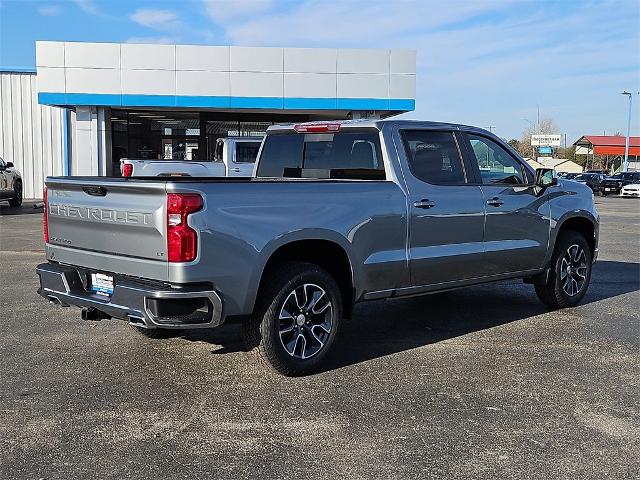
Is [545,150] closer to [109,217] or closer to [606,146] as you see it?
[606,146]

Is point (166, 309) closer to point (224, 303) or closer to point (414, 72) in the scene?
point (224, 303)

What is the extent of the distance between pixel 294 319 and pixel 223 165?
438 inches

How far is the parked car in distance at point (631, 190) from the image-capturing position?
4147cm

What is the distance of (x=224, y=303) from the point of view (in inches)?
185

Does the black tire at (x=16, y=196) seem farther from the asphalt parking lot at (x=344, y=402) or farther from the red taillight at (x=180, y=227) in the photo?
the red taillight at (x=180, y=227)

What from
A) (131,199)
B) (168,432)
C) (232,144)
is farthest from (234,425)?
(232,144)

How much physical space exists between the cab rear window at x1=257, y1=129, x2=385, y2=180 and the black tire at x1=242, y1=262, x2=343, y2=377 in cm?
125

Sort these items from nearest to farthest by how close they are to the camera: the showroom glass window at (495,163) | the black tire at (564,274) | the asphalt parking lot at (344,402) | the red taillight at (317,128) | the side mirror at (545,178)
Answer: the asphalt parking lot at (344,402) → the red taillight at (317,128) → the showroom glass window at (495,163) → the side mirror at (545,178) → the black tire at (564,274)

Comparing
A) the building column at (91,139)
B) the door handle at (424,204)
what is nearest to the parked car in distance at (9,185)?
the building column at (91,139)

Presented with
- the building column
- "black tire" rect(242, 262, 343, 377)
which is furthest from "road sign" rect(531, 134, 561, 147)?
"black tire" rect(242, 262, 343, 377)

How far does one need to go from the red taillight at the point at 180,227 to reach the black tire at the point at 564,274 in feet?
14.9

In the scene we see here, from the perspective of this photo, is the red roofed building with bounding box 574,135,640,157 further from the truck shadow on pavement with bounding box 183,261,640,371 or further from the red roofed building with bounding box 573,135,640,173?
the truck shadow on pavement with bounding box 183,261,640,371

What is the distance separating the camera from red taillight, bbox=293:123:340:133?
250 inches

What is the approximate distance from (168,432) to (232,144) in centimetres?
1213
